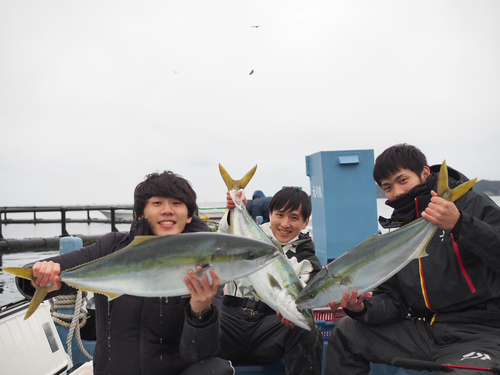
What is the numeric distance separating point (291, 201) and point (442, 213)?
154 cm

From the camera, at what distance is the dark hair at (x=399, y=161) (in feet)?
9.91

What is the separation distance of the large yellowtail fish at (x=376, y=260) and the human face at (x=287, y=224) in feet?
3.91

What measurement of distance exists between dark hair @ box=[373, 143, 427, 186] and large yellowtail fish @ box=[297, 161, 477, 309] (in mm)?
699

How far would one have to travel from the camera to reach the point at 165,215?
8.77 feet

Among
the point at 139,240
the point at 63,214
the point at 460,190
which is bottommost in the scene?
the point at 63,214

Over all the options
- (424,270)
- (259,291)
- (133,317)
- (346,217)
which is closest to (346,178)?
(346,217)

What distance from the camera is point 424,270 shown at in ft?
9.27

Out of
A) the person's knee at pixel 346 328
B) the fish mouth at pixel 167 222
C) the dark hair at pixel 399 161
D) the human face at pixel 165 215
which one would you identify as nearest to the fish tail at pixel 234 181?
the human face at pixel 165 215

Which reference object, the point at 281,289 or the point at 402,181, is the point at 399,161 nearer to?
the point at 402,181

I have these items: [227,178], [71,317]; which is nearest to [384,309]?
[227,178]

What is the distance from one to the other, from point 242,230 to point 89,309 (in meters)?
2.71

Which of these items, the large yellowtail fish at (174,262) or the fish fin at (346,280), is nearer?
the large yellowtail fish at (174,262)

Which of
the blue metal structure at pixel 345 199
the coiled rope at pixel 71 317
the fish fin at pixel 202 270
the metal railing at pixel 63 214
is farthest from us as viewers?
the metal railing at pixel 63 214

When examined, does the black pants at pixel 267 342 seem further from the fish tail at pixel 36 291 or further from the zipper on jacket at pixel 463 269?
the fish tail at pixel 36 291
